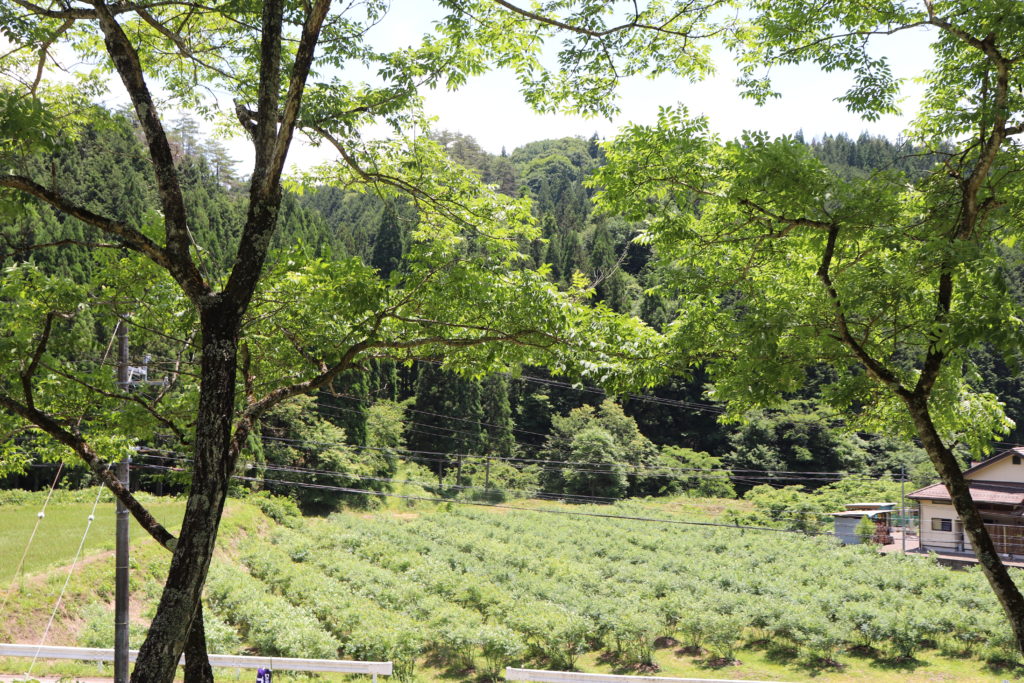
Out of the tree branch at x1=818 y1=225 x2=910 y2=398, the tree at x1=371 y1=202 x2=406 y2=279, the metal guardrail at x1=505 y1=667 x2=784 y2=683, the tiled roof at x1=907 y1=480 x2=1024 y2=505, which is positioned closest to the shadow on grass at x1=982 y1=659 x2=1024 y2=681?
the metal guardrail at x1=505 y1=667 x2=784 y2=683

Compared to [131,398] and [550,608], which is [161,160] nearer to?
[131,398]

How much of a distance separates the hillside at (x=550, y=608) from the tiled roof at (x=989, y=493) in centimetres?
400

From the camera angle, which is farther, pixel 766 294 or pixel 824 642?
pixel 824 642

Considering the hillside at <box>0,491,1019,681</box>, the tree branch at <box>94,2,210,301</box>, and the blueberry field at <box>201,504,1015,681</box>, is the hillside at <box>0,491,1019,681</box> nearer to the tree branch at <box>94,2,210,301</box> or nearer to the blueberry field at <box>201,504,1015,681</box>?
the blueberry field at <box>201,504,1015,681</box>

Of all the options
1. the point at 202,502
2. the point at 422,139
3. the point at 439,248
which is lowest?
the point at 202,502

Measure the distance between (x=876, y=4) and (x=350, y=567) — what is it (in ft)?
75.6

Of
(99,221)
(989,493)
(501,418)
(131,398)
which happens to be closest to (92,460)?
(131,398)

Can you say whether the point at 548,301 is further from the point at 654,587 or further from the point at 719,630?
the point at 654,587

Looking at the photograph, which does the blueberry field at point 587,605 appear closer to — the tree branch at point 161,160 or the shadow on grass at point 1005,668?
the shadow on grass at point 1005,668

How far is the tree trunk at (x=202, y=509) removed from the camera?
428 centimetres

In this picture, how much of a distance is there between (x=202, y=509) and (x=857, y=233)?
522cm

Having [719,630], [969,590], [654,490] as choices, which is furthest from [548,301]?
[654,490]

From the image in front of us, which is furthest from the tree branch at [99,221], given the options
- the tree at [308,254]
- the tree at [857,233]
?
the tree at [857,233]

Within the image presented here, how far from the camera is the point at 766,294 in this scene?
6.79m
